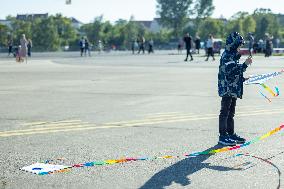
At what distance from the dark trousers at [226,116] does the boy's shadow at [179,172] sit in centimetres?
108

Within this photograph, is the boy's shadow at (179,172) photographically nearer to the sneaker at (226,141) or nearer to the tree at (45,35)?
the sneaker at (226,141)

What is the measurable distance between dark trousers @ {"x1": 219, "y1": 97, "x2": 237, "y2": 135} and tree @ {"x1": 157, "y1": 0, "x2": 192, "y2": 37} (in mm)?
128790

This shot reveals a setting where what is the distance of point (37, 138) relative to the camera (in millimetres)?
8055

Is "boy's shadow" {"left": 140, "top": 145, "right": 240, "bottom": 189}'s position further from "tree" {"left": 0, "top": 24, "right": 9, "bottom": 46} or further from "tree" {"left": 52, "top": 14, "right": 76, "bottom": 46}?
"tree" {"left": 52, "top": 14, "right": 76, "bottom": 46}

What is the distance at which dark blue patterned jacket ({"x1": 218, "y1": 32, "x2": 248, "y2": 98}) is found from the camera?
7.49m

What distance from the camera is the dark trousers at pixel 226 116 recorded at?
7711 millimetres

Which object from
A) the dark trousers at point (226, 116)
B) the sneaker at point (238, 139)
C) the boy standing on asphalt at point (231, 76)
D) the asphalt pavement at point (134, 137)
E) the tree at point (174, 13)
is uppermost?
the tree at point (174, 13)

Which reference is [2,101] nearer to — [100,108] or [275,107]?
[100,108]

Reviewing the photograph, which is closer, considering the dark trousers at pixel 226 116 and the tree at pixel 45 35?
the dark trousers at pixel 226 116

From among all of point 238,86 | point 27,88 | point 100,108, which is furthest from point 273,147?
point 27,88

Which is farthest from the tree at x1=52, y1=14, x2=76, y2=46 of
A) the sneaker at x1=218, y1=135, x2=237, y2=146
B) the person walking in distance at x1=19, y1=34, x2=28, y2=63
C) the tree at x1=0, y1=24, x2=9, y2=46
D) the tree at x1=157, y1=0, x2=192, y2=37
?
the sneaker at x1=218, y1=135, x2=237, y2=146

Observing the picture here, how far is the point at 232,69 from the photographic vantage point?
7484mm

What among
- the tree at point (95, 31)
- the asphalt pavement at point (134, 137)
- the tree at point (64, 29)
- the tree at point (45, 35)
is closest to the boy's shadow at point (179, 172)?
the asphalt pavement at point (134, 137)

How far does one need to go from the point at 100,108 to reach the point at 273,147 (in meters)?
5.21
